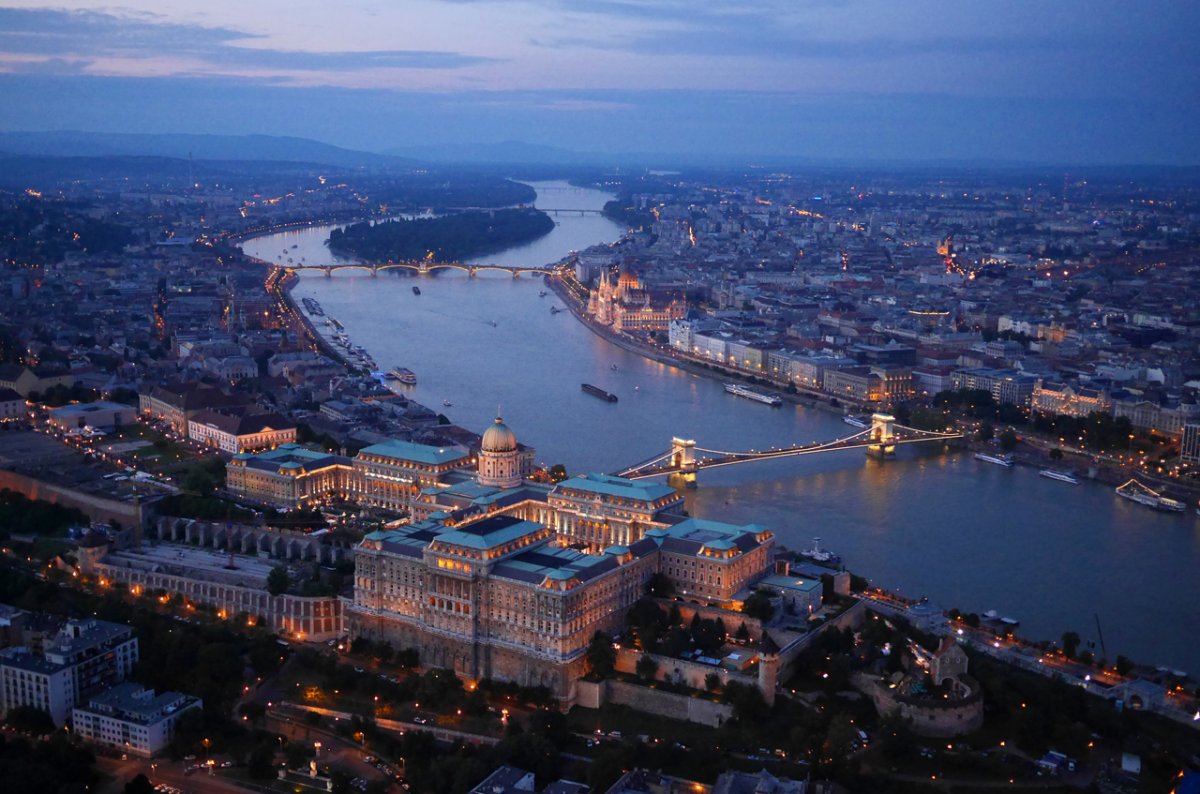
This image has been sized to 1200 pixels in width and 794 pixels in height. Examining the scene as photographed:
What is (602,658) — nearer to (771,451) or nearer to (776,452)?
(776,452)

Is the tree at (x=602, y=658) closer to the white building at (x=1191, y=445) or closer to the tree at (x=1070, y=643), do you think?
the tree at (x=1070, y=643)

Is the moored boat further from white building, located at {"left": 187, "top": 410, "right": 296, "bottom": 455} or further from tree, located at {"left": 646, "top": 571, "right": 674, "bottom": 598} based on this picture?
white building, located at {"left": 187, "top": 410, "right": 296, "bottom": 455}

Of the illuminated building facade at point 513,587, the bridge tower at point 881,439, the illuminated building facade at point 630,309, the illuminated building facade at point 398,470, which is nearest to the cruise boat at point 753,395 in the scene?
the bridge tower at point 881,439

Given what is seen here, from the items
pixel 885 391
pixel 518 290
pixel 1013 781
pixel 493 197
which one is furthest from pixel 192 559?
pixel 493 197

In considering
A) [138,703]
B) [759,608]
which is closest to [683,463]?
[759,608]

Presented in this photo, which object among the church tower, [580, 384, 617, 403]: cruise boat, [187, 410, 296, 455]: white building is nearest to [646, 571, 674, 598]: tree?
the church tower
